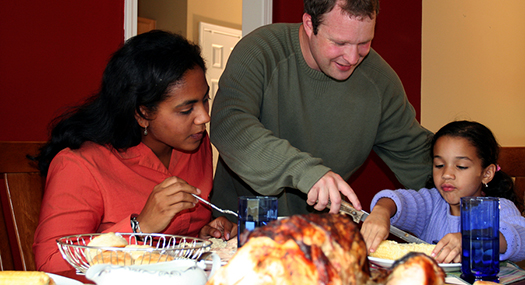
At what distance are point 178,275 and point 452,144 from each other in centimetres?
141

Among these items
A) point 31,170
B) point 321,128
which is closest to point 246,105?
point 321,128

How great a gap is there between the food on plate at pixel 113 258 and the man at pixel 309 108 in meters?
Result: 0.66

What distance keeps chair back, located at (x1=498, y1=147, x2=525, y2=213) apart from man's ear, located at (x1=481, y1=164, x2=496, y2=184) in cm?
15

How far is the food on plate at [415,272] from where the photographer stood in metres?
0.42

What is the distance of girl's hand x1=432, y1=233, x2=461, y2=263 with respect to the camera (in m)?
1.00

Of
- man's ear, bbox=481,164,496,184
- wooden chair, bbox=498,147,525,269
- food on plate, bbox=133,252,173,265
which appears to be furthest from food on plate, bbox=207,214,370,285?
wooden chair, bbox=498,147,525,269

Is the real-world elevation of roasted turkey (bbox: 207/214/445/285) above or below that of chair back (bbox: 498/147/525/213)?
above

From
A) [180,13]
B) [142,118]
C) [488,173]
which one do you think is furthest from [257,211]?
[180,13]

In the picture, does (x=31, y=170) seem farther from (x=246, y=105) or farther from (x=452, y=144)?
(x=452, y=144)

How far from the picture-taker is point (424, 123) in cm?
378

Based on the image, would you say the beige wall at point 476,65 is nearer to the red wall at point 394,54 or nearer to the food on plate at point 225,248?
the red wall at point 394,54

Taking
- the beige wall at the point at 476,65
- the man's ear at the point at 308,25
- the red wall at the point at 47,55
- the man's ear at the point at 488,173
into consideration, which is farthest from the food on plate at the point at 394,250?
the beige wall at the point at 476,65

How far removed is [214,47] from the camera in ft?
17.4

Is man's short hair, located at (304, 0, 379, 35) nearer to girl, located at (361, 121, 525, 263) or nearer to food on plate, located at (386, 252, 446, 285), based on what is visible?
girl, located at (361, 121, 525, 263)
